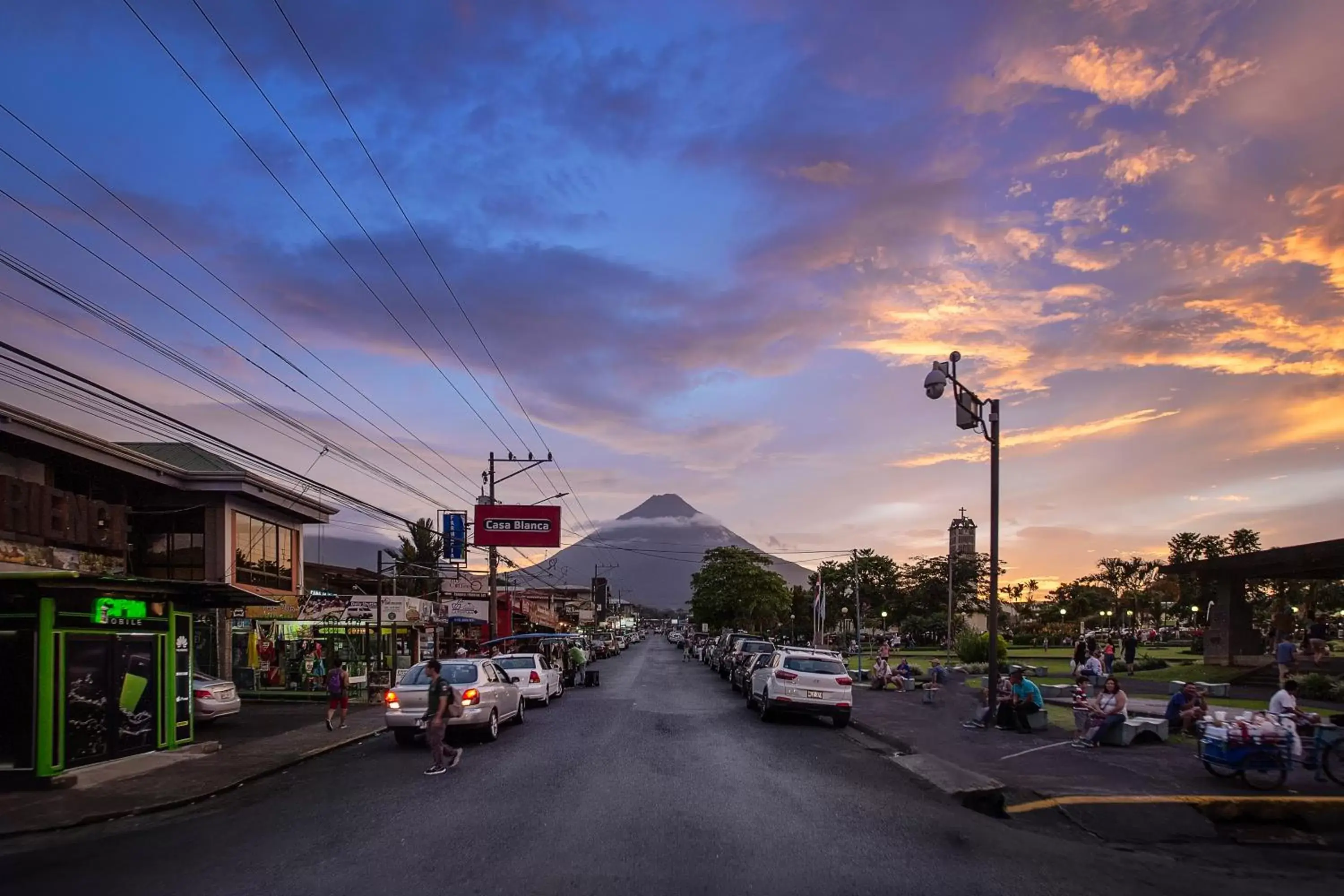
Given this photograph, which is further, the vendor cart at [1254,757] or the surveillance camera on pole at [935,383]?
the surveillance camera on pole at [935,383]

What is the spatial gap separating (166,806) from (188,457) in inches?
906

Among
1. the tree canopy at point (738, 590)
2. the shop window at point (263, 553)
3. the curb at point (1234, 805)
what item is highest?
the shop window at point (263, 553)

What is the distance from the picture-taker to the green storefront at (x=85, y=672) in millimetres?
14273

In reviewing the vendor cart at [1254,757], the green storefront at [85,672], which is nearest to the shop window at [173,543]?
the green storefront at [85,672]

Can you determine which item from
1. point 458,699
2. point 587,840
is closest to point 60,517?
point 458,699

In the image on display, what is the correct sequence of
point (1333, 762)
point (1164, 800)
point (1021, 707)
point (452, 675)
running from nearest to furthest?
1. point (1164, 800)
2. point (1333, 762)
3. point (1021, 707)
4. point (452, 675)

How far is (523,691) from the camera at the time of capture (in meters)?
26.8

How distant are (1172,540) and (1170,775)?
278 feet

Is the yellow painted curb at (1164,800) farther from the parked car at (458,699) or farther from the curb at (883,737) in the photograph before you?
the parked car at (458,699)

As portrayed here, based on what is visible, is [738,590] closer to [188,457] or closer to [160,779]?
[188,457]

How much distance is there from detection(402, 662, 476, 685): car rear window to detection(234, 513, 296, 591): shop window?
1451 centimetres

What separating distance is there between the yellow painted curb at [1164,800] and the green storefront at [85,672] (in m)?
14.1

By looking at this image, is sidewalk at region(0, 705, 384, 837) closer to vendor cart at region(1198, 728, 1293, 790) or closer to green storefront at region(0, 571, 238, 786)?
green storefront at region(0, 571, 238, 786)

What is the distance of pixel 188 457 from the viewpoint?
108ft
